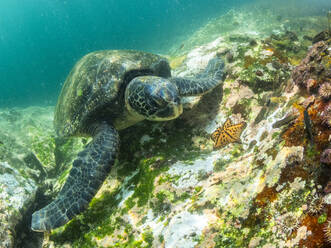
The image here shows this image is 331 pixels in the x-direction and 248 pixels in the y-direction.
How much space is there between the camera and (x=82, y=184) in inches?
127

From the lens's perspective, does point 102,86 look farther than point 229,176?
Yes

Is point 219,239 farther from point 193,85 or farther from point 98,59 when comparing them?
point 98,59

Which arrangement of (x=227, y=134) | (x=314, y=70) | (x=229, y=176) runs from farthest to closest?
(x=227, y=134) → (x=314, y=70) → (x=229, y=176)

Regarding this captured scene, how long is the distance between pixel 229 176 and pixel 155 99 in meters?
1.82

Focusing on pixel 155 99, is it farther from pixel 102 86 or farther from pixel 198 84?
pixel 102 86

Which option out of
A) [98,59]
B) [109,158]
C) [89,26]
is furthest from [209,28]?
[89,26]

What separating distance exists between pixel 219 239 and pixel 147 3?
96.1 meters

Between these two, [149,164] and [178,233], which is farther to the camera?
[149,164]

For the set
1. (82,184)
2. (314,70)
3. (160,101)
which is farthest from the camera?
(160,101)

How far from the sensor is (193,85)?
3.81m

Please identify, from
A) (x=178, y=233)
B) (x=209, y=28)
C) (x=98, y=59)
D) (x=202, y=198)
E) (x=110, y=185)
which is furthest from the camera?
(x=209, y=28)

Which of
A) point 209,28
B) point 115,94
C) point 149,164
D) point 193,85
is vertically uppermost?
point 209,28

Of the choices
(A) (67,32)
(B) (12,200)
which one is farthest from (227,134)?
(A) (67,32)

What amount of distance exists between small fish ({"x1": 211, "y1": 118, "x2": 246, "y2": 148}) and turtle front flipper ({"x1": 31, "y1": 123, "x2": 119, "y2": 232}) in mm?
1748
